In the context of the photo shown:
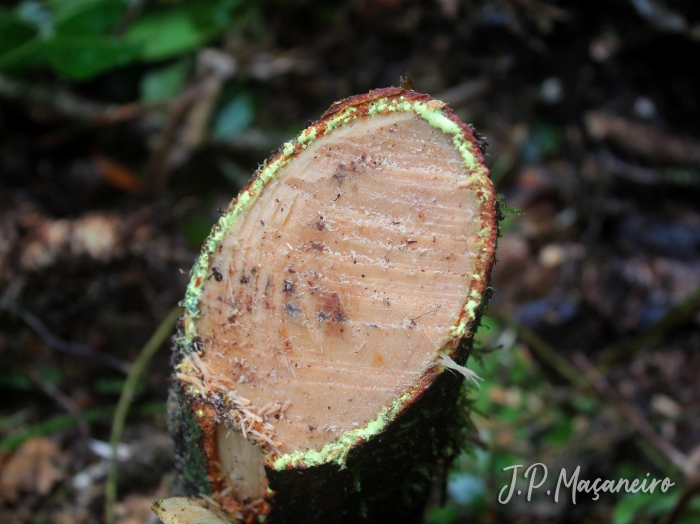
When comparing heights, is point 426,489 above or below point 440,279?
below

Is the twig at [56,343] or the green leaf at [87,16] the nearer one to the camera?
the twig at [56,343]

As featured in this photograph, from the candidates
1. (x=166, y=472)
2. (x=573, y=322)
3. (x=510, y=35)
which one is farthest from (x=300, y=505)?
(x=510, y=35)

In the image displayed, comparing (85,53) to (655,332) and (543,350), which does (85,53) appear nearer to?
(543,350)

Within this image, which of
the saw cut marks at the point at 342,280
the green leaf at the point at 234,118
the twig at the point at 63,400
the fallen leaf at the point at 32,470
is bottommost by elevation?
the fallen leaf at the point at 32,470

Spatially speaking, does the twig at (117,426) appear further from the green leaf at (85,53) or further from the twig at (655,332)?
the twig at (655,332)

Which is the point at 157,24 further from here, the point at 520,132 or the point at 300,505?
the point at 300,505

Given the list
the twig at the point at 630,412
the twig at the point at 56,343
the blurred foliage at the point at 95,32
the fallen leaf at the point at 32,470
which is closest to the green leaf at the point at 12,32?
the blurred foliage at the point at 95,32
